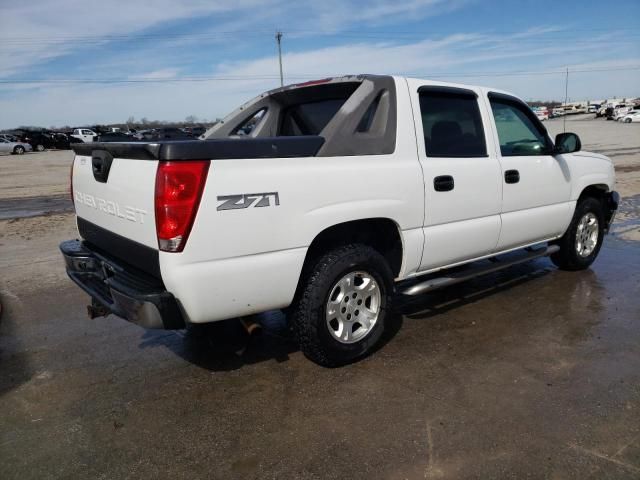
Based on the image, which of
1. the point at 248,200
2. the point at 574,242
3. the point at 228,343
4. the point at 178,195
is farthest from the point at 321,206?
the point at 574,242

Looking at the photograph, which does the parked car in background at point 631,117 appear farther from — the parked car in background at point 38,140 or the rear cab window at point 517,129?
the rear cab window at point 517,129

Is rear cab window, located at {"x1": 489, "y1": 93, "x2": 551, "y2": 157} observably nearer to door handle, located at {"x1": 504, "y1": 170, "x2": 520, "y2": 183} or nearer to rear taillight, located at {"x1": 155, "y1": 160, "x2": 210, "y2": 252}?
door handle, located at {"x1": 504, "y1": 170, "x2": 520, "y2": 183}

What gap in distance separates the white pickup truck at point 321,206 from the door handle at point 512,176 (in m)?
0.02

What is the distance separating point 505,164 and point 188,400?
3092mm

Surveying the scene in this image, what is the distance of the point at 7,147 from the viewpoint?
120 feet

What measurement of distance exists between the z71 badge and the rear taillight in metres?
0.14

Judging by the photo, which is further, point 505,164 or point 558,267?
point 558,267

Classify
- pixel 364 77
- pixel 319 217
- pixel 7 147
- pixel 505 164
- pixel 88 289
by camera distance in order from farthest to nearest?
pixel 7 147, pixel 505 164, pixel 364 77, pixel 88 289, pixel 319 217

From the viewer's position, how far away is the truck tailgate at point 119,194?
2.86 meters

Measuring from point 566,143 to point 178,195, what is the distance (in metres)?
3.94

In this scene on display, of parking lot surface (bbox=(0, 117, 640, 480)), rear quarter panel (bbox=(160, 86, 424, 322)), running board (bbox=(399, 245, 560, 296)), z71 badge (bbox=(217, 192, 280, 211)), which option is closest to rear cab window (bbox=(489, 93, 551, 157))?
running board (bbox=(399, 245, 560, 296))

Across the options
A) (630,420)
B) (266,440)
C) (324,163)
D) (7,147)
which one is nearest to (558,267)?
(630,420)

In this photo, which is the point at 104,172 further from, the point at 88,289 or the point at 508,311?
the point at 508,311

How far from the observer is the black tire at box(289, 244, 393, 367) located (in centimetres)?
332
